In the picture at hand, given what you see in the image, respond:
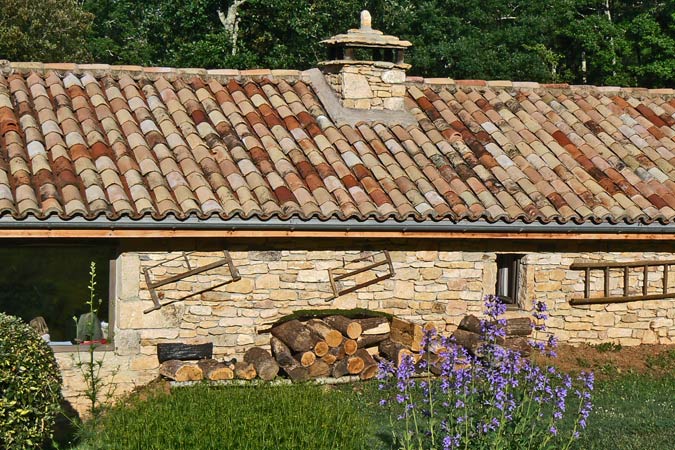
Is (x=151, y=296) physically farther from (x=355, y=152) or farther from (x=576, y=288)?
(x=576, y=288)

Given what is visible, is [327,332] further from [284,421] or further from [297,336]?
[284,421]

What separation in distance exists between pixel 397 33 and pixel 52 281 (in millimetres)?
24750

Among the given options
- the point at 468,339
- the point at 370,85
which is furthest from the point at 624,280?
the point at 370,85

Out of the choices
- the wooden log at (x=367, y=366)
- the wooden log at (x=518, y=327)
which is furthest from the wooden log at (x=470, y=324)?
the wooden log at (x=367, y=366)

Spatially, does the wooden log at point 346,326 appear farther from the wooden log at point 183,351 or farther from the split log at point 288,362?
the wooden log at point 183,351

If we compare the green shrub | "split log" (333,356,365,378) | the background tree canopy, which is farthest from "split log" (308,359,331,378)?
the background tree canopy

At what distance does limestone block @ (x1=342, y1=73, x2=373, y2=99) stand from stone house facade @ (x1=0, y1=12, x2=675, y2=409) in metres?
0.03

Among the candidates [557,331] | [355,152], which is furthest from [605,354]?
[355,152]

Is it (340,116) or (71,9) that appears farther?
(71,9)

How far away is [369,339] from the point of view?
11.6 meters

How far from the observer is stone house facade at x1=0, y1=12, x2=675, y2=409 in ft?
36.0

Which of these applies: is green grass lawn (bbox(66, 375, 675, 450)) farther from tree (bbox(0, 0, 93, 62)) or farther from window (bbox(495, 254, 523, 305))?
tree (bbox(0, 0, 93, 62))

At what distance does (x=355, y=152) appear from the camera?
41.7 feet

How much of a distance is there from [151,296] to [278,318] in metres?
1.52
